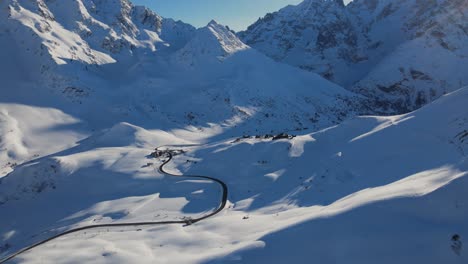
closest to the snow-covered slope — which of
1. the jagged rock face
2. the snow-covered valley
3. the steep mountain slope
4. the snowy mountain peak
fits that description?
the snow-covered valley

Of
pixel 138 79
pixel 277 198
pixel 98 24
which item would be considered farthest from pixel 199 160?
pixel 98 24

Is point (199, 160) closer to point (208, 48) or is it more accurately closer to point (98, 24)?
point (208, 48)

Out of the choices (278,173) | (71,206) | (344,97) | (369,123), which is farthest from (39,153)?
(344,97)

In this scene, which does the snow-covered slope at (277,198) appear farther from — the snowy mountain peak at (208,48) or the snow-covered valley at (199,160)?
the snowy mountain peak at (208,48)

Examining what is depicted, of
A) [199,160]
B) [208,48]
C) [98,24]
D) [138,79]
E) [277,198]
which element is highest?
[98,24]

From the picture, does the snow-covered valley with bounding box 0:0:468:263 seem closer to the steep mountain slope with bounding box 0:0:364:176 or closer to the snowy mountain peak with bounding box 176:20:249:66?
the steep mountain slope with bounding box 0:0:364:176

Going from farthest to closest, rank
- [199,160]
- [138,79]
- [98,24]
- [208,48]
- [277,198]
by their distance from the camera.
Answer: [208,48], [98,24], [138,79], [199,160], [277,198]
